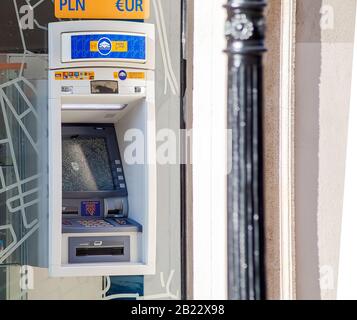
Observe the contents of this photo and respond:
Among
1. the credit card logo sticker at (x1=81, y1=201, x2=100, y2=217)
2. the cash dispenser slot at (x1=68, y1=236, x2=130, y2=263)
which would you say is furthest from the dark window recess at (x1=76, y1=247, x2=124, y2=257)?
the credit card logo sticker at (x1=81, y1=201, x2=100, y2=217)

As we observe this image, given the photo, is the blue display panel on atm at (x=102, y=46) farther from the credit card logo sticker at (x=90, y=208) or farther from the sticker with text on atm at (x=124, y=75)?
the credit card logo sticker at (x=90, y=208)

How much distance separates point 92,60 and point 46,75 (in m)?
0.36

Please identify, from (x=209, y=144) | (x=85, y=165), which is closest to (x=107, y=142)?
(x=85, y=165)

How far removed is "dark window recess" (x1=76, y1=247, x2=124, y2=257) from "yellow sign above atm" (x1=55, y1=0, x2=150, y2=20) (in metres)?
1.50

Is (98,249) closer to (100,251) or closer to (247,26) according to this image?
(100,251)

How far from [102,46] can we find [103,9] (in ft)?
1.00

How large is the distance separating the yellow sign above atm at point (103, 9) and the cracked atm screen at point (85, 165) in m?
0.81

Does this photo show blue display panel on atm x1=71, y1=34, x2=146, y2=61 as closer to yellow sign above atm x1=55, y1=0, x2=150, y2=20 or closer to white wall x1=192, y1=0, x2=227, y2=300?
yellow sign above atm x1=55, y1=0, x2=150, y2=20

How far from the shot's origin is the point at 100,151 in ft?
19.5

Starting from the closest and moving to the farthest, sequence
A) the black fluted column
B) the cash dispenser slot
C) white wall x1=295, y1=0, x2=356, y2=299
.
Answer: the black fluted column → white wall x1=295, y1=0, x2=356, y2=299 → the cash dispenser slot

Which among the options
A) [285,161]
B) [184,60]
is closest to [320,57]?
[285,161]

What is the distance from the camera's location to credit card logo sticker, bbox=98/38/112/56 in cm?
558
